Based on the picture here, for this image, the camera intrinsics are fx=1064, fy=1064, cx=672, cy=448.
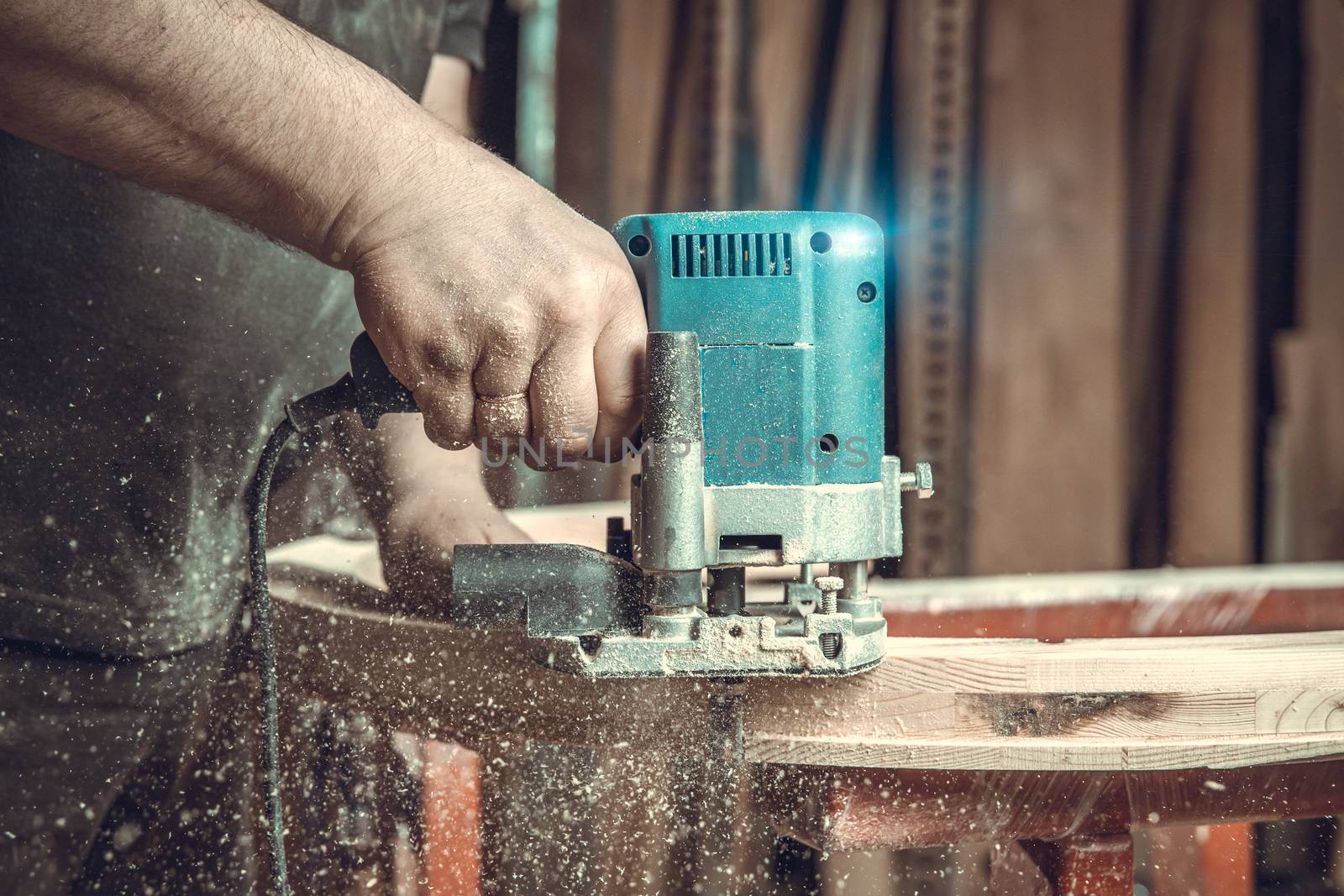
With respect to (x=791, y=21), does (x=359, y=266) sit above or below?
below

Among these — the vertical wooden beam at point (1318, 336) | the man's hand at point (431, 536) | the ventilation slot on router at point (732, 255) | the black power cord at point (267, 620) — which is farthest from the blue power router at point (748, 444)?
the vertical wooden beam at point (1318, 336)

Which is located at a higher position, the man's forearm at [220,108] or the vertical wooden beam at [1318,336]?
the man's forearm at [220,108]

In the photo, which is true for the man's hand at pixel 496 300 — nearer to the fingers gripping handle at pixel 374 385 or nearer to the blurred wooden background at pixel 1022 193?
the fingers gripping handle at pixel 374 385

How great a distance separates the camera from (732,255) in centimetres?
81

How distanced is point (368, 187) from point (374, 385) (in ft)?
0.53

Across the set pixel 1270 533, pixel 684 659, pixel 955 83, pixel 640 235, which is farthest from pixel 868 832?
pixel 1270 533

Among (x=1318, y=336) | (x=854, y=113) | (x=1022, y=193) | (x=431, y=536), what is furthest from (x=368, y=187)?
(x=1318, y=336)

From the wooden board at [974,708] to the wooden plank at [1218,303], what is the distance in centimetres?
171

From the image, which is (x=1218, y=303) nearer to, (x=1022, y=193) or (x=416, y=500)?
(x=1022, y=193)

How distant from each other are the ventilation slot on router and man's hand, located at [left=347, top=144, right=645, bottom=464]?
0.15 feet

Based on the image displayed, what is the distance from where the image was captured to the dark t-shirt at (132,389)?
39.3 inches

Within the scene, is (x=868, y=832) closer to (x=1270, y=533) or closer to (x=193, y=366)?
(x=193, y=366)

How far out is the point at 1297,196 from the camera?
93.8 inches

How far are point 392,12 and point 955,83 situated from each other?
4.37ft
